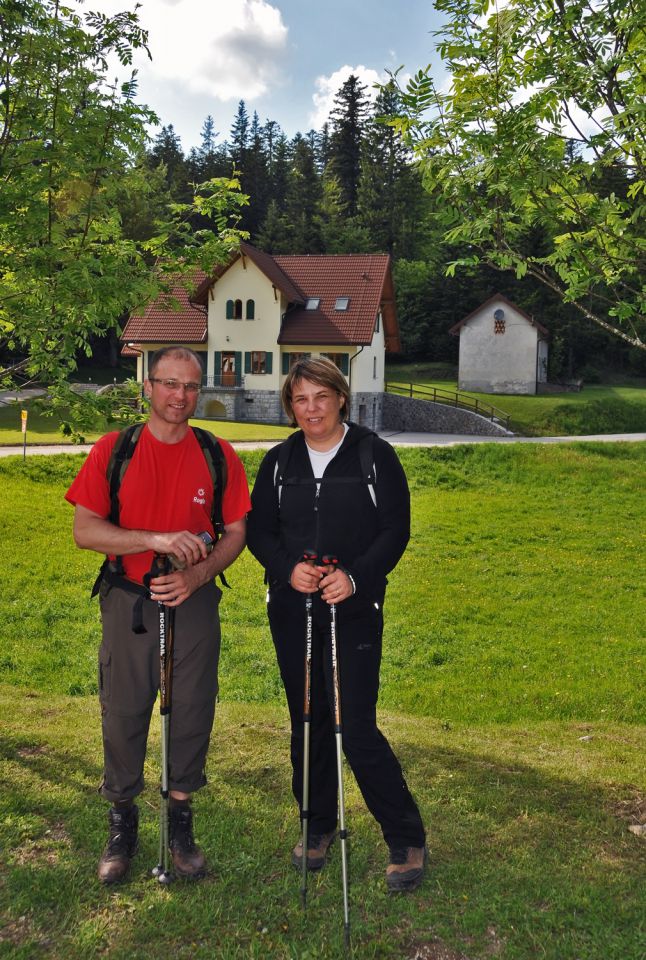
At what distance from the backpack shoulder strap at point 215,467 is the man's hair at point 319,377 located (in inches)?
16.8

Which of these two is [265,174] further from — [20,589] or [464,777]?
[464,777]

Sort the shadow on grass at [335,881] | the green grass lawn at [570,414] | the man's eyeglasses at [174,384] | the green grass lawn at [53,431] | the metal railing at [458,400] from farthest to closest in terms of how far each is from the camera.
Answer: the metal railing at [458,400]
the green grass lawn at [570,414]
the green grass lawn at [53,431]
the man's eyeglasses at [174,384]
the shadow on grass at [335,881]

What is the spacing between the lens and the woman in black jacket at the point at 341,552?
166 inches

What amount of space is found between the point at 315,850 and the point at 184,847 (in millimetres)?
656

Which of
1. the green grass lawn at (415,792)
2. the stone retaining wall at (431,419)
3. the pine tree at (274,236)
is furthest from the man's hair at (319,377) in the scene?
the pine tree at (274,236)

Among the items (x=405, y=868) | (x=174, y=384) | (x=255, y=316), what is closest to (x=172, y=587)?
(x=174, y=384)

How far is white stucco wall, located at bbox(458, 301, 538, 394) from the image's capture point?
53844mm

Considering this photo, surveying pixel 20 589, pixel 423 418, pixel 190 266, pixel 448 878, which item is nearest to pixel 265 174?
pixel 423 418

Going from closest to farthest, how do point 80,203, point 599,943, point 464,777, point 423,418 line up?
point 599,943
point 464,777
point 80,203
point 423,418

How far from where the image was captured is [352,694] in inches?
166

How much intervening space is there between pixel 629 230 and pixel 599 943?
5.26 m

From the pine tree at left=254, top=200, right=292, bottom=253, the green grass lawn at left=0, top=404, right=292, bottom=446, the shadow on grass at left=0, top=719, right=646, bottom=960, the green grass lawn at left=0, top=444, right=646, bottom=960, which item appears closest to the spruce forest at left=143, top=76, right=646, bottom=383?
the pine tree at left=254, top=200, right=292, bottom=253

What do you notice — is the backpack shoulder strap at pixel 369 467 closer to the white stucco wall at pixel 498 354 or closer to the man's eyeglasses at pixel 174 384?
the man's eyeglasses at pixel 174 384

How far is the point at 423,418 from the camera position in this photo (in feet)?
144
